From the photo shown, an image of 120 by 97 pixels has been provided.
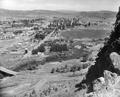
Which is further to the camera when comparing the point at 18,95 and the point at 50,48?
the point at 50,48

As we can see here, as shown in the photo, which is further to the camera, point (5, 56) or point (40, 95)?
point (5, 56)

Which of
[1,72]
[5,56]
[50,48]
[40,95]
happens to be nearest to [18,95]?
[40,95]

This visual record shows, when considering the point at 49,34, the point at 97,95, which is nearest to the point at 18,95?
the point at 97,95

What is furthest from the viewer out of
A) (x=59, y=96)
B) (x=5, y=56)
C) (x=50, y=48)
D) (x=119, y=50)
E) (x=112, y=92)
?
(x=50, y=48)

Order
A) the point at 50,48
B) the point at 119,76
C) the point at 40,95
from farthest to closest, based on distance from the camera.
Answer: the point at 50,48
the point at 40,95
the point at 119,76

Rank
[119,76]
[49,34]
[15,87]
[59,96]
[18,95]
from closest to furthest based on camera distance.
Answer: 1. [119,76]
2. [59,96]
3. [18,95]
4. [15,87]
5. [49,34]

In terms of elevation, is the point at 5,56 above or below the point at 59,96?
below

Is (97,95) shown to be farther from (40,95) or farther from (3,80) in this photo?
(3,80)

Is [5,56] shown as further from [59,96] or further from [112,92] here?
[112,92]

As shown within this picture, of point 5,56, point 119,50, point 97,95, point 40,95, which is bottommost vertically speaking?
point 5,56

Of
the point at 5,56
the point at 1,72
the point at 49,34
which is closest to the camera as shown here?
the point at 1,72
